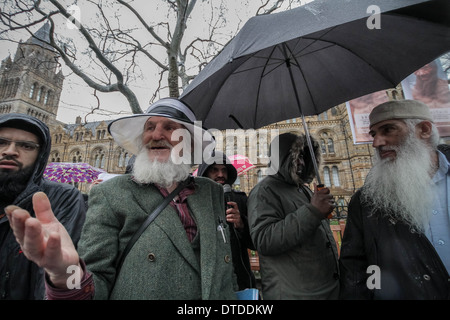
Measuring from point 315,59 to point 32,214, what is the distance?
9.92 feet

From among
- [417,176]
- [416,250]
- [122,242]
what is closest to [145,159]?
[122,242]

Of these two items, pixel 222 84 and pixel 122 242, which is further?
pixel 222 84

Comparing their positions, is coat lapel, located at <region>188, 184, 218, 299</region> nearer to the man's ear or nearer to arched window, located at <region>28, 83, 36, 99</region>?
the man's ear

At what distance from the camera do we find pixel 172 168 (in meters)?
1.62

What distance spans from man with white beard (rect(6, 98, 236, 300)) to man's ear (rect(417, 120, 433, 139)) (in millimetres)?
1739

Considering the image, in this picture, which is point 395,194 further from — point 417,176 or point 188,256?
point 188,256

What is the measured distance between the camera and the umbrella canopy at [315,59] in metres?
1.26

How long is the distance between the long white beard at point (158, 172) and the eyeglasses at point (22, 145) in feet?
3.26

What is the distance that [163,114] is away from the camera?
1637 mm

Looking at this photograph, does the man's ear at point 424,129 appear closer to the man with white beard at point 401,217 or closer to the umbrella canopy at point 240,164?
the man with white beard at point 401,217

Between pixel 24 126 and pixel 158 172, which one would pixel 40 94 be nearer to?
pixel 24 126

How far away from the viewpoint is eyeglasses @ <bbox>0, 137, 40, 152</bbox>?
1732 millimetres

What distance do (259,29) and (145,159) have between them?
1.21 metres
